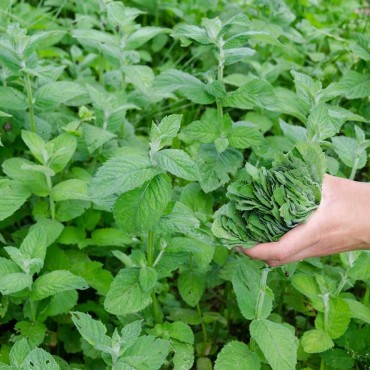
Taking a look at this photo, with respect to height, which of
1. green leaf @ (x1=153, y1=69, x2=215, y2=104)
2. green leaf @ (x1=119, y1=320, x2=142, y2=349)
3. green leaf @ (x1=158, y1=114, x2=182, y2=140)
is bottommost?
green leaf @ (x1=119, y1=320, x2=142, y2=349)

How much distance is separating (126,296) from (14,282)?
14.9 inches

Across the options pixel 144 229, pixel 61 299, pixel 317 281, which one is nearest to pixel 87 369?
pixel 61 299

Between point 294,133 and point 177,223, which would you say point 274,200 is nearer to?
point 177,223

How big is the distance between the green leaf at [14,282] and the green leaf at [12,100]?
75 cm

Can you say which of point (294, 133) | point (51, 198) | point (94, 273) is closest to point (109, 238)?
point (94, 273)

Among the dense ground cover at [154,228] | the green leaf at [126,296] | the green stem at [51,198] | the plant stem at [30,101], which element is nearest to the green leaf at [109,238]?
the dense ground cover at [154,228]

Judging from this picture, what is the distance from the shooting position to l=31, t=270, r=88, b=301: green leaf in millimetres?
2088

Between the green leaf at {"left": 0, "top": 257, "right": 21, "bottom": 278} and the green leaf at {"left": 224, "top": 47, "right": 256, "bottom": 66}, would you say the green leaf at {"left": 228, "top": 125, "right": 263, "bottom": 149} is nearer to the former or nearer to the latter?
the green leaf at {"left": 224, "top": 47, "right": 256, "bottom": 66}

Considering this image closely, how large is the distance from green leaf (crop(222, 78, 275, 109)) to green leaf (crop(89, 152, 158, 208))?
573 mm

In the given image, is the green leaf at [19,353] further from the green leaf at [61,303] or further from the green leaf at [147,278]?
the green leaf at [147,278]

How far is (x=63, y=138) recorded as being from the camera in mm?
2473

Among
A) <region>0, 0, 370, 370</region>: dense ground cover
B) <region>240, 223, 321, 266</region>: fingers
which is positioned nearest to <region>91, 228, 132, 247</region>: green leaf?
<region>0, 0, 370, 370</region>: dense ground cover

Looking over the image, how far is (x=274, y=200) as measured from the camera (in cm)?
181

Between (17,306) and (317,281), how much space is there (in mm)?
1182
